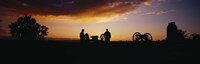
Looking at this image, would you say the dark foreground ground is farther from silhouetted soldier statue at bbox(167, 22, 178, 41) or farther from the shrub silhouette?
the shrub silhouette

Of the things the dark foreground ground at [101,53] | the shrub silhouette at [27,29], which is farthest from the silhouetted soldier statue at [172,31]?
the shrub silhouette at [27,29]

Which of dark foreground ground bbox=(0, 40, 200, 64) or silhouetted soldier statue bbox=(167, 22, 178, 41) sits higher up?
silhouetted soldier statue bbox=(167, 22, 178, 41)

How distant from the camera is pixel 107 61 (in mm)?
13195

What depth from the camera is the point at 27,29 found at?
55469 mm

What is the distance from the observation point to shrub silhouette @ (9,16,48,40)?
172ft

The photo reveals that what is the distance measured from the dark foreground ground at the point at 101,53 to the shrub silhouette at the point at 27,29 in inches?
1550

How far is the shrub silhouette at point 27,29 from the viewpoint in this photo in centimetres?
5256

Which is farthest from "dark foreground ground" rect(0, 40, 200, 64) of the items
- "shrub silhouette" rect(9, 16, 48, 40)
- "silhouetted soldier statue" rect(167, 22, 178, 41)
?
"shrub silhouette" rect(9, 16, 48, 40)

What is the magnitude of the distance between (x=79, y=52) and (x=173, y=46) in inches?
229

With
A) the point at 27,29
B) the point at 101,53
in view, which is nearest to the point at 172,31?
the point at 101,53

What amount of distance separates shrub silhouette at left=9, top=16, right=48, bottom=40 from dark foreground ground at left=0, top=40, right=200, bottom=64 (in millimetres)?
39372

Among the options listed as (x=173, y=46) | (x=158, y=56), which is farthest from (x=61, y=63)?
(x=173, y=46)

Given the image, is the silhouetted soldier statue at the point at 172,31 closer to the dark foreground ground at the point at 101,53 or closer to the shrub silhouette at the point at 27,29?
the dark foreground ground at the point at 101,53

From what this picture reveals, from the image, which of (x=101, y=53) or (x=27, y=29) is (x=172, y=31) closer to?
(x=101, y=53)
